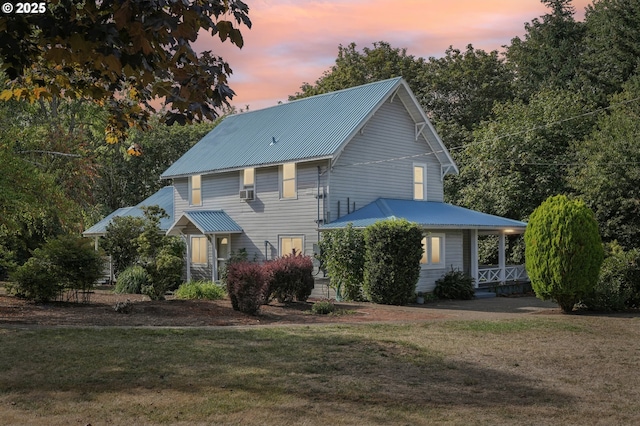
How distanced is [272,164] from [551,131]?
1637 centimetres

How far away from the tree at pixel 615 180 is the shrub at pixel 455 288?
697cm

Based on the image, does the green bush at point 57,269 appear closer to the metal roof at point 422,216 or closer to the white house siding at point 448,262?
the metal roof at point 422,216

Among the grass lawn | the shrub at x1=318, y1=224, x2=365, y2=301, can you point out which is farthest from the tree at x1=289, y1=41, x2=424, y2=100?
the grass lawn

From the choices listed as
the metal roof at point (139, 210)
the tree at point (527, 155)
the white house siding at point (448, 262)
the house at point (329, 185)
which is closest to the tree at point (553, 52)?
the tree at point (527, 155)

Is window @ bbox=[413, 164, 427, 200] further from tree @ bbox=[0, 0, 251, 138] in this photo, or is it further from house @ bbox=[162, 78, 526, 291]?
tree @ bbox=[0, 0, 251, 138]

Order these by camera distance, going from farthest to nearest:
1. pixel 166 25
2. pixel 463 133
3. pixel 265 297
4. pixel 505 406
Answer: pixel 463 133 → pixel 265 297 → pixel 505 406 → pixel 166 25

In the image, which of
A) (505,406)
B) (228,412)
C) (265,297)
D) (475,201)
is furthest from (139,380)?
(475,201)

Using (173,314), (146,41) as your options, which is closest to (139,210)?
(173,314)

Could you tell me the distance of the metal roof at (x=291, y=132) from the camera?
2808cm

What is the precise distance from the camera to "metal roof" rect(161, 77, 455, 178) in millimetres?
28078

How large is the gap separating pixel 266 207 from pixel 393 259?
8830 mm

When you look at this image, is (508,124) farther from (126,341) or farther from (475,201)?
(126,341)

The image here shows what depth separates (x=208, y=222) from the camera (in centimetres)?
3097

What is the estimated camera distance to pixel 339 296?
997 inches
